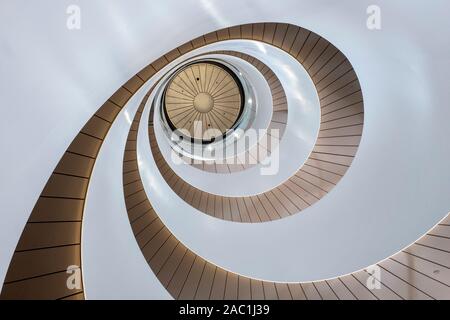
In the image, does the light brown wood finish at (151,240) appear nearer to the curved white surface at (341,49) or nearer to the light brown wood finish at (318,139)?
the light brown wood finish at (318,139)

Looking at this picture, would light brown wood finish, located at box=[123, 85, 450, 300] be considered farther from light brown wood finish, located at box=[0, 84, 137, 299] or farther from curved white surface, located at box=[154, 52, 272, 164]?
curved white surface, located at box=[154, 52, 272, 164]

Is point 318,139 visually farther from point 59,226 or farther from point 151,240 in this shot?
point 59,226

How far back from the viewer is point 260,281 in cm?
396

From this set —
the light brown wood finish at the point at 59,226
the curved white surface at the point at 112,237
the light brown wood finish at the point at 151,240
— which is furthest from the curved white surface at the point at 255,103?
the light brown wood finish at the point at 59,226

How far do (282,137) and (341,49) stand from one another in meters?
2.01

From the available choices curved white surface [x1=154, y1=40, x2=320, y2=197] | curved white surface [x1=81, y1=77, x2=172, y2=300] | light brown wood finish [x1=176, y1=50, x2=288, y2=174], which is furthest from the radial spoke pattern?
curved white surface [x1=81, y1=77, x2=172, y2=300]

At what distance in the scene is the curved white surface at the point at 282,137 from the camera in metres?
3.79

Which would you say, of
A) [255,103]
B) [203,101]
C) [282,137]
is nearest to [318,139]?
[282,137]

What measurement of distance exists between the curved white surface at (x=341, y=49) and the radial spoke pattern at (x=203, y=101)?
3179 millimetres

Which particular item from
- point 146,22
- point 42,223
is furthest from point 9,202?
point 146,22

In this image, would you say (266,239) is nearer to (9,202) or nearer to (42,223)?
(42,223)

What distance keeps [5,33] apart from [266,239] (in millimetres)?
3674

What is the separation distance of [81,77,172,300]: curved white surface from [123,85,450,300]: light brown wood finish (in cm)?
23

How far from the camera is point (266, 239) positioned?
4.17 m
